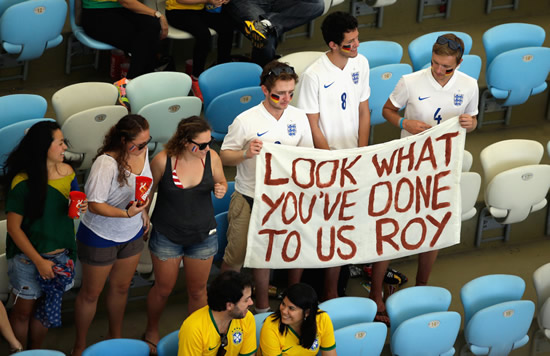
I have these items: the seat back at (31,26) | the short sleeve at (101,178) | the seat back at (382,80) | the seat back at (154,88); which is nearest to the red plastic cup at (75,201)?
the short sleeve at (101,178)

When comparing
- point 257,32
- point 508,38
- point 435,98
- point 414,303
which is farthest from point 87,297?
point 508,38

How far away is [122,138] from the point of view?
486 cm

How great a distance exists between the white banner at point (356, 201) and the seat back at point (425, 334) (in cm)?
48

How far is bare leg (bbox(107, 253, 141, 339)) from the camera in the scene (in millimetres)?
5182

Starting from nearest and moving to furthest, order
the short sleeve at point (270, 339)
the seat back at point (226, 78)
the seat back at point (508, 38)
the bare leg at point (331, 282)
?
1. the short sleeve at point (270, 339)
2. the bare leg at point (331, 282)
3. the seat back at point (226, 78)
4. the seat back at point (508, 38)

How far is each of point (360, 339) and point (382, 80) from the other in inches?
93.4

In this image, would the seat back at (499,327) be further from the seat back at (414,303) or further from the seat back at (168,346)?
the seat back at (168,346)

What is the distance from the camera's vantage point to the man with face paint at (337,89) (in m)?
5.59

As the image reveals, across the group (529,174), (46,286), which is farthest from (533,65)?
(46,286)

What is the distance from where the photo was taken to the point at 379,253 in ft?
19.0

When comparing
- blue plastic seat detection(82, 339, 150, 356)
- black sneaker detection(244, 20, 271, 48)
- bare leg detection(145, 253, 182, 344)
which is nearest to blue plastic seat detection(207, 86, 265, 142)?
black sneaker detection(244, 20, 271, 48)

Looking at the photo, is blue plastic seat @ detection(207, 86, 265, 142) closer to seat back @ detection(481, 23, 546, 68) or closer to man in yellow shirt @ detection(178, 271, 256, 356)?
man in yellow shirt @ detection(178, 271, 256, 356)

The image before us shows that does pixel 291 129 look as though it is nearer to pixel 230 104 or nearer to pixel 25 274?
pixel 230 104

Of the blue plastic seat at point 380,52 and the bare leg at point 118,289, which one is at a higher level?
the blue plastic seat at point 380,52
